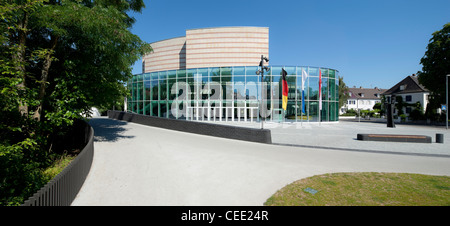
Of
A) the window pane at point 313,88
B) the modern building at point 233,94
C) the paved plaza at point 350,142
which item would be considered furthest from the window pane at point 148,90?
the window pane at point 313,88

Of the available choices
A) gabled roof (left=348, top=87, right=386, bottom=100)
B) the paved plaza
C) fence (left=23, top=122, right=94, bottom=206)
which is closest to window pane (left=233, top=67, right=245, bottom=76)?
the paved plaza

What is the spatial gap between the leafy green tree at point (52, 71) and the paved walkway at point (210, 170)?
2495mm

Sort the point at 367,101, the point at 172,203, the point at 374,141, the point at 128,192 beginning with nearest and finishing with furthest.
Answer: the point at 172,203
the point at 128,192
the point at 374,141
the point at 367,101

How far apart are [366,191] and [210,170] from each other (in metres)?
4.55

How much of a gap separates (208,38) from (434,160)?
131ft

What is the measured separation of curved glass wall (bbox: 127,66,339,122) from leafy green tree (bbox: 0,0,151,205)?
710 inches

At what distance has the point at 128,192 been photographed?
524cm

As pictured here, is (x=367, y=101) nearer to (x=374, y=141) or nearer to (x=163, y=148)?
(x=374, y=141)

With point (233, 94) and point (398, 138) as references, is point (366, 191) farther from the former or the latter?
point (233, 94)

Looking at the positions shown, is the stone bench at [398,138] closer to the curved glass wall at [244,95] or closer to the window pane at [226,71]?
the curved glass wall at [244,95]

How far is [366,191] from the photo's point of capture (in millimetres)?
5082

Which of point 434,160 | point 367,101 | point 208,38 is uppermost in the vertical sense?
point 208,38

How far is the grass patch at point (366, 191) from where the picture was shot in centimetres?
448
